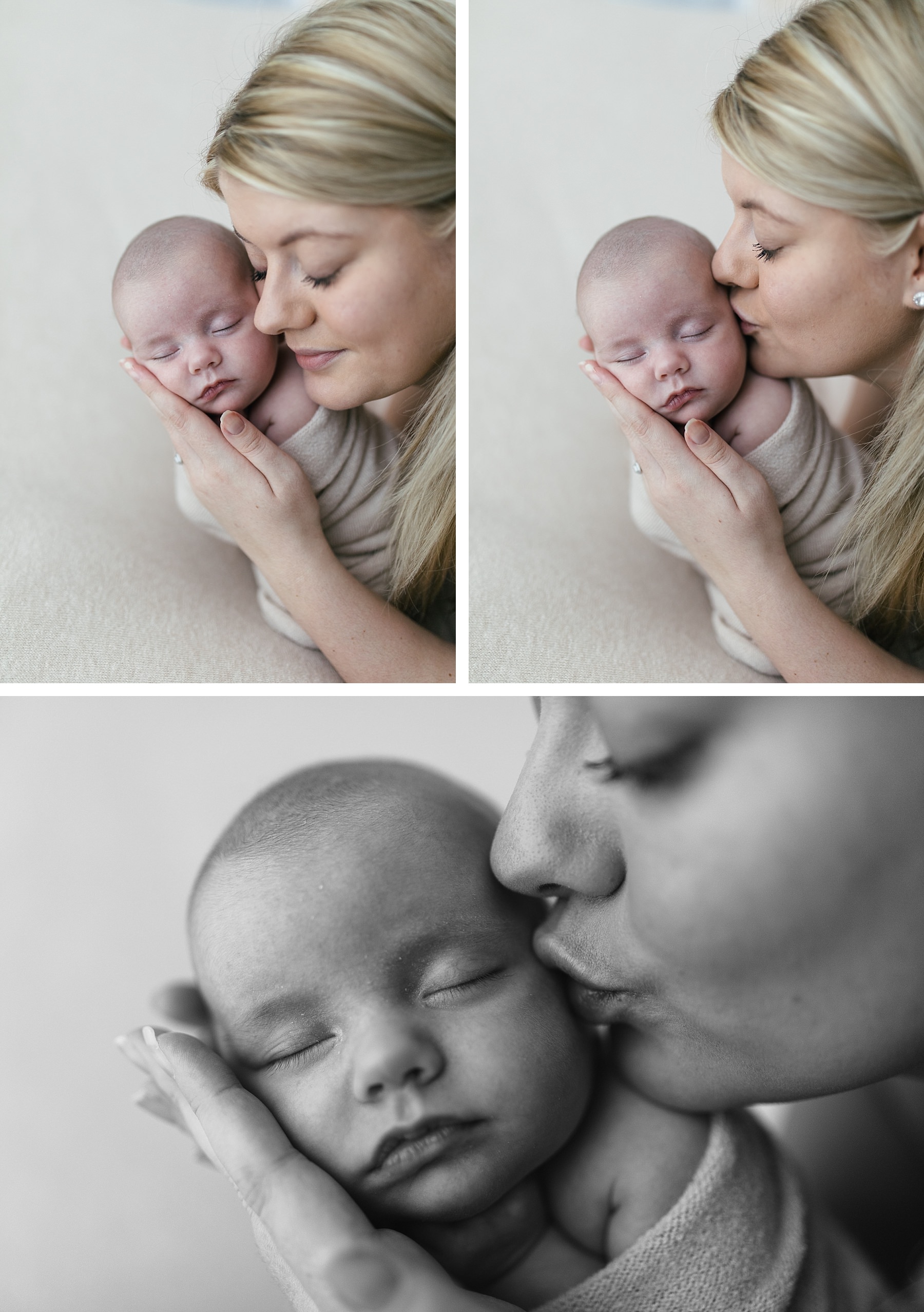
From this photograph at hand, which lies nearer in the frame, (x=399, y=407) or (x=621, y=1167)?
(x=621, y=1167)

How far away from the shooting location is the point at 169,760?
0.88 metres

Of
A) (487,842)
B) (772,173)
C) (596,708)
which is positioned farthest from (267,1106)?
(772,173)

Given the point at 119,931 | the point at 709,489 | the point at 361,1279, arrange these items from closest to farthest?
the point at 361,1279, the point at 709,489, the point at 119,931

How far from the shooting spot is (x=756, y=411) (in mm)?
789

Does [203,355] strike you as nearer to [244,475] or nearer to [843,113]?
[244,475]

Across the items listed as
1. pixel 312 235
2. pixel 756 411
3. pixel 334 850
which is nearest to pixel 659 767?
pixel 334 850

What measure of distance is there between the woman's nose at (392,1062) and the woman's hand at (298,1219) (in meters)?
0.06

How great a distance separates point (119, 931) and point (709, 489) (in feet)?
1.88

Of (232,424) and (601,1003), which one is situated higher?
(232,424)

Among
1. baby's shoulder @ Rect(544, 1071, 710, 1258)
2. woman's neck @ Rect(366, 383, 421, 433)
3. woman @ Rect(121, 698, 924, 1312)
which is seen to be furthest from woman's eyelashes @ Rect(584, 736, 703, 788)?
woman's neck @ Rect(366, 383, 421, 433)

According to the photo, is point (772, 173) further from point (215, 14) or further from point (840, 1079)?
point (840, 1079)

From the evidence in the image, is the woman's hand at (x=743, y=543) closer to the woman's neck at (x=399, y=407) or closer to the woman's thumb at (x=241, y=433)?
the woman's neck at (x=399, y=407)

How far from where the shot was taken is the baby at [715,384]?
76cm

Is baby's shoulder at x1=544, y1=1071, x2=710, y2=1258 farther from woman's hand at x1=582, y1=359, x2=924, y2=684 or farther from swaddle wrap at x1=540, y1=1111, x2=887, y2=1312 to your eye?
woman's hand at x1=582, y1=359, x2=924, y2=684
